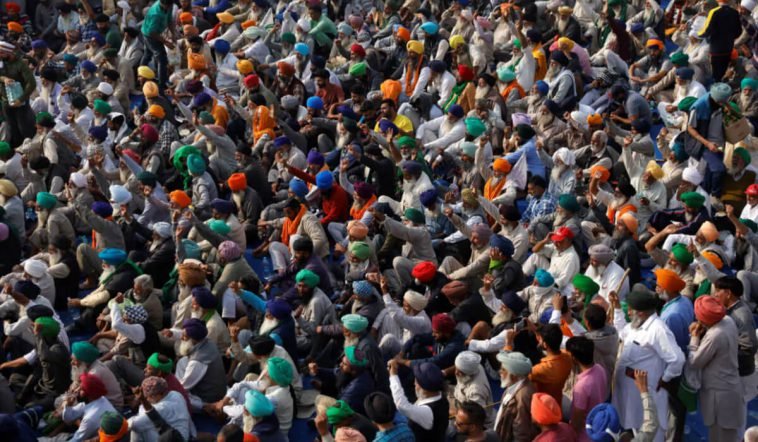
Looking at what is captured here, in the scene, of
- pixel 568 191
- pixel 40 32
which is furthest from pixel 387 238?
pixel 40 32

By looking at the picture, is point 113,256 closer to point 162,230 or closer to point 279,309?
Result: point 162,230

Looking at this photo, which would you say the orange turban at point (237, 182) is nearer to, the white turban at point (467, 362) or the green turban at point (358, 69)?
the green turban at point (358, 69)

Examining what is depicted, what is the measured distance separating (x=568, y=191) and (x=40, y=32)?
9330 millimetres

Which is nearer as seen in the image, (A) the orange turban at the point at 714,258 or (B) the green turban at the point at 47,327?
(B) the green turban at the point at 47,327

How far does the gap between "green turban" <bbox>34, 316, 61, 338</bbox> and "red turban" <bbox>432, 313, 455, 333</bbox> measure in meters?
2.90

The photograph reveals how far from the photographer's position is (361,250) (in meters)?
10.9

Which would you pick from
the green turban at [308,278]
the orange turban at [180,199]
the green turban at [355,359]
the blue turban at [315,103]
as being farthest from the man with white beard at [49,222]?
the green turban at [355,359]

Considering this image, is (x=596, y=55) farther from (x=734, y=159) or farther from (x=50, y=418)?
(x=50, y=418)

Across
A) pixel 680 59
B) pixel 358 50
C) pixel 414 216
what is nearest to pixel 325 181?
pixel 414 216

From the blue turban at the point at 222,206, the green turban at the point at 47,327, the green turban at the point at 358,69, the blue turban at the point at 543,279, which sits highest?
the green turban at the point at 47,327

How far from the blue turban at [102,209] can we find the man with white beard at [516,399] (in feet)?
15.6

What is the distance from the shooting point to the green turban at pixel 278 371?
8.95m

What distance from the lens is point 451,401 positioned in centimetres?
934

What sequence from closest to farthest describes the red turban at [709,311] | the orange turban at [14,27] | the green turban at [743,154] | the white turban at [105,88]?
the red turban at [709,311] < the green turban at [743,154] < the white turban at [105,88] < the orange turban at [14,27]
